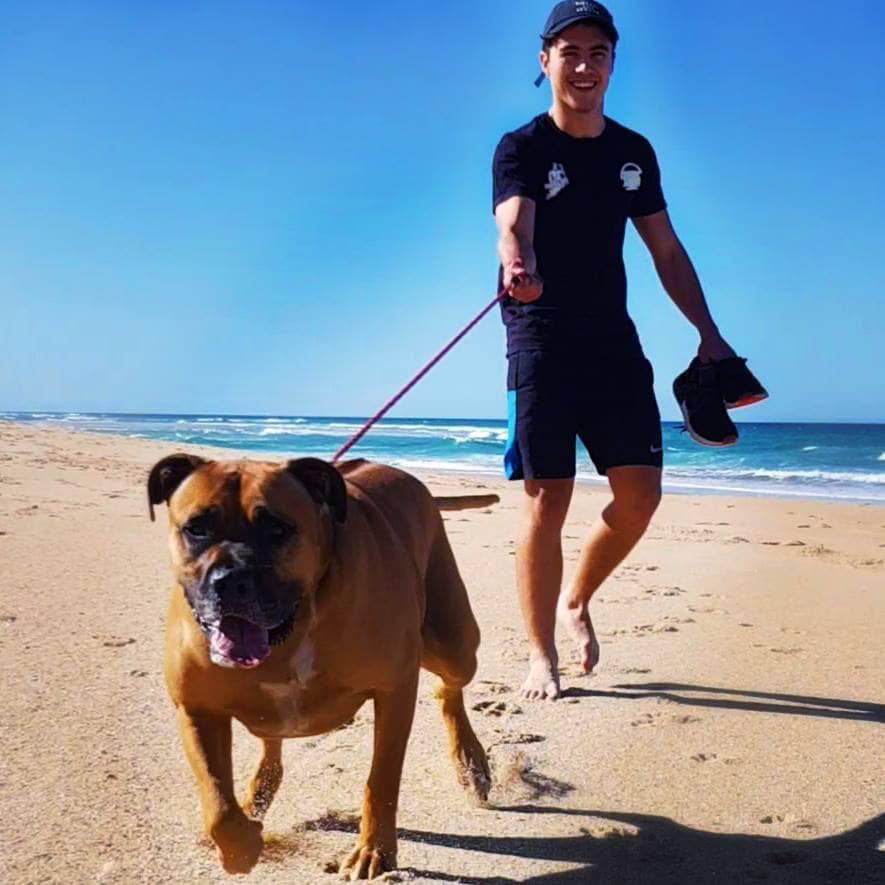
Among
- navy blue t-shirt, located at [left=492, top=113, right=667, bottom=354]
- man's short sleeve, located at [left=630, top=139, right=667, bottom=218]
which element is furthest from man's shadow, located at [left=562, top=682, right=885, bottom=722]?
man's short sleeve, located at [left=630, top=139, right=667, bottom=218]

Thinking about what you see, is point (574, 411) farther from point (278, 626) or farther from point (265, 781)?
point (278, 626)

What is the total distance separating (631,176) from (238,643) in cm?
274

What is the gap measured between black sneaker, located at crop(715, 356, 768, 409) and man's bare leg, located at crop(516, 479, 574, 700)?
74 cm

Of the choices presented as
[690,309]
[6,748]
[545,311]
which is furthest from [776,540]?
[6,748]

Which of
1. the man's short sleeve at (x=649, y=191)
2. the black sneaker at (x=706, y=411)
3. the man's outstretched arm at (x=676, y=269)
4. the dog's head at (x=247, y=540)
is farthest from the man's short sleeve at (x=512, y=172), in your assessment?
the dog's head at (x=247, y=540)

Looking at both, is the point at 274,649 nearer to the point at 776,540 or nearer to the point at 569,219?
the point at 569,219

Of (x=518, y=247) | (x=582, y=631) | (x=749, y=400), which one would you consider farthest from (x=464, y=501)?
(x=749, y=400)

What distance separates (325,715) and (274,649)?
0.26 metres

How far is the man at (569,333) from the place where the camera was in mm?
4230

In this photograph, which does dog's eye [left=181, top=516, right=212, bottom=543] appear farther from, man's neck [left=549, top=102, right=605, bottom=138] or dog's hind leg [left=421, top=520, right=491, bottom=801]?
man's neck [left=549, top=102, right=605, bottom=138]

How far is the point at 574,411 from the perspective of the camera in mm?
4281

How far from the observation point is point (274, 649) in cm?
254

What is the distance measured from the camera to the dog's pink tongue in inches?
97.2

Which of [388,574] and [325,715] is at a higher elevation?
[388,574]
